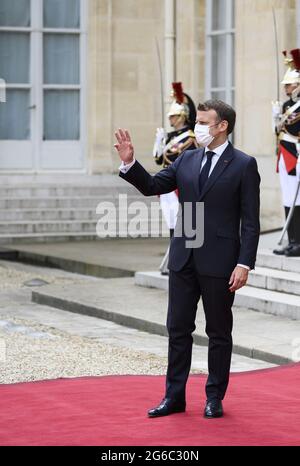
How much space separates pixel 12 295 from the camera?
14.1 metres

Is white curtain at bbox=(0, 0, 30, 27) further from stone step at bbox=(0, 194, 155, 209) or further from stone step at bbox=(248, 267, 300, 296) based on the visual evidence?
stone step at bbox=(248, 267, 300, 296)

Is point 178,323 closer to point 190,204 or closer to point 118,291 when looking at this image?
point 190,204

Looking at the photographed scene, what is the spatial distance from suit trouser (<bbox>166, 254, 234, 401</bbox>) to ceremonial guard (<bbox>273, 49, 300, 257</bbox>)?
5.67 metres

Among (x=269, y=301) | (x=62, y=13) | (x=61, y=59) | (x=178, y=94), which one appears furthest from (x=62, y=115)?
(x=269, y=301)

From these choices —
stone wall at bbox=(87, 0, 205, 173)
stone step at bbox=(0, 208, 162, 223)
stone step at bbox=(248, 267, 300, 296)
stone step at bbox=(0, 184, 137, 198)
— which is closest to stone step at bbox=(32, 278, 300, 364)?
stone step at bbox=(248, 267, 300, 296)

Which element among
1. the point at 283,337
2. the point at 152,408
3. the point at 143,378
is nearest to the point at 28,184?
the point at 283,337

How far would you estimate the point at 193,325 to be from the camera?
736 centimetres

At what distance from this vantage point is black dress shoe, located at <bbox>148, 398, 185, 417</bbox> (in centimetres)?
736

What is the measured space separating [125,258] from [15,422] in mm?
9075

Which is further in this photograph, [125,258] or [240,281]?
[125,258]

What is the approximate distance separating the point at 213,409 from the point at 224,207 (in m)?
1.10

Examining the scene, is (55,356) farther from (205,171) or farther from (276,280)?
(205,171)

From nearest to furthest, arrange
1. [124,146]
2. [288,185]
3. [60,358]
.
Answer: [124,146] → [60,358] → [288,185]

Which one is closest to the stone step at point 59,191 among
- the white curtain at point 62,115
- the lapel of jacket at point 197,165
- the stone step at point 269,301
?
the white curtain at point 62,115
